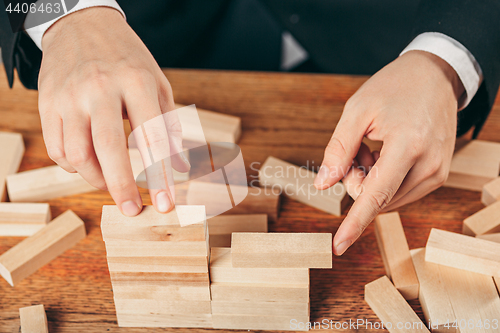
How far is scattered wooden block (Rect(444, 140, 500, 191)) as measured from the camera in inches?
38.1

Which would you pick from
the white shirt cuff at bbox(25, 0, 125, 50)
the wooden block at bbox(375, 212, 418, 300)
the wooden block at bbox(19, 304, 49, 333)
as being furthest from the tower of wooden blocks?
the white shirt cuff at bbox(25, 0, 125, 50)

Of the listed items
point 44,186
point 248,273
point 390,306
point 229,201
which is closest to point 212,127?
point 229,201

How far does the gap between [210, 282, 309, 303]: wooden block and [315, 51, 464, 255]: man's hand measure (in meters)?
0.10

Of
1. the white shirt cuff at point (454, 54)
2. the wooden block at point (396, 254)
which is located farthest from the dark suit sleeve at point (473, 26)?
the wooden block at point (396, 254)

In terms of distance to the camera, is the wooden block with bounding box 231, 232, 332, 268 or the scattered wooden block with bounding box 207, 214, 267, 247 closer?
the wooden block with bounding box 231, 232, 332, 268

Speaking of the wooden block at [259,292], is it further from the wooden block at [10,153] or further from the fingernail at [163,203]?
the wooden block at [10,153]

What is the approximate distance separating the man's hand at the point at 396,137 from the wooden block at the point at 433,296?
133 millimetres

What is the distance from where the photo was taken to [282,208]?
3.17 ft

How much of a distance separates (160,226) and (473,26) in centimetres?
81

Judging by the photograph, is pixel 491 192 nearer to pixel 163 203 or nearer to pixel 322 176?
pixel 322 176

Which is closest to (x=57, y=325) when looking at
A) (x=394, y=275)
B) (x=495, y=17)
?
(x=394, y=275)

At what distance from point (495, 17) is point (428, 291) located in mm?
651

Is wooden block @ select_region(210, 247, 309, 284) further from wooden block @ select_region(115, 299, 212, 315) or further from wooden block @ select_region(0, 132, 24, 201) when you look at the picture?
wooden block @ select_region(0, 132, 24, 201)

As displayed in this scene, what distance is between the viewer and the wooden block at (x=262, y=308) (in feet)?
2.28
